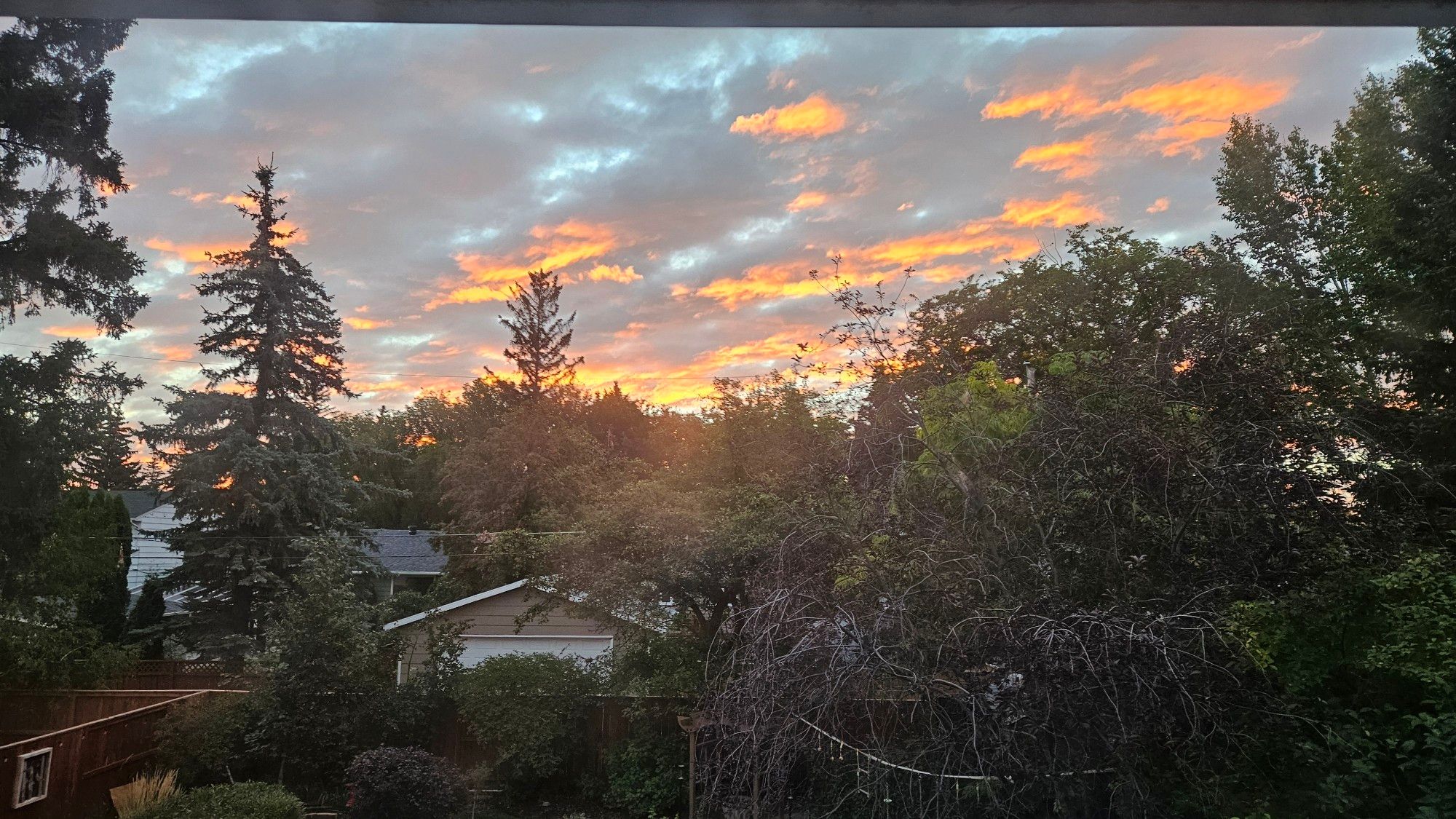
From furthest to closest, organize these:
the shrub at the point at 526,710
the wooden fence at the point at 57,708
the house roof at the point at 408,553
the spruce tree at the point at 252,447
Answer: the house roof at the point at 408,553
the spruce tree at the point at 252,447
the wooden fence at the point at 57,708
the shrub at the point at 526,710

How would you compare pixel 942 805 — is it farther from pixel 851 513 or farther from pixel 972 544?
pixel 851 513

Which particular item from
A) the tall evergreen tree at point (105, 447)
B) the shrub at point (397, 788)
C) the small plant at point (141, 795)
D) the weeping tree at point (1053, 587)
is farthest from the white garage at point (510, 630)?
the weeping tree at point (1053, 587)

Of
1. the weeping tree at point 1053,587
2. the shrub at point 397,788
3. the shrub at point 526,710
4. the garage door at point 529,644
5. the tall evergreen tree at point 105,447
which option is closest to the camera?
the weeping tree at point 1053,587

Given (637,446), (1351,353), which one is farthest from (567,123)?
(637,446)

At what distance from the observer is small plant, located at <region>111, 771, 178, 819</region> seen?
7910mm

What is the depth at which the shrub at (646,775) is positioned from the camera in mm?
9695

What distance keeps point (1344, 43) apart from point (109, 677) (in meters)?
19.2

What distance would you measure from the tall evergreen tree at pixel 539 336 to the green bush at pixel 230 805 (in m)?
24.9

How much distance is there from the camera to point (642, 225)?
1157 centimetres

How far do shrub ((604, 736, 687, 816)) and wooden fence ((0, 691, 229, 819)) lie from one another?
5638 millimetres

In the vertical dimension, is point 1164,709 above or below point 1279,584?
below

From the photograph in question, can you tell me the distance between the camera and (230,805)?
7551 mm

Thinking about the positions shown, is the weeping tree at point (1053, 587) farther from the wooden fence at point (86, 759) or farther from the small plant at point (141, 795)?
the wooden fence at point (86, 759)

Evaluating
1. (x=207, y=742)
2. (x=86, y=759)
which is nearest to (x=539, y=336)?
(x=207, y=742)
